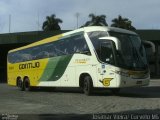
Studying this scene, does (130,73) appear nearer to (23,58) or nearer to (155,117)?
(155,117)

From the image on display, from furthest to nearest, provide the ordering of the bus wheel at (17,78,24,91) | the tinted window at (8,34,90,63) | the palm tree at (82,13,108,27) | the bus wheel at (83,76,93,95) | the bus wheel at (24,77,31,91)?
the palm tree at (82,13,108,27), the bus wheel at (17,78,24,91), the bus wheel at (24,77,31,91), the tinted window at (8,34,90,63), the bus wheel at (83,76,93,95)

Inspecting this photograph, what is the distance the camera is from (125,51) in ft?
73.3

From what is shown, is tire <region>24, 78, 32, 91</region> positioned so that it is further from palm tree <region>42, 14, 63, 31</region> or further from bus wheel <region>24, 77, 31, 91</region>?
palm tree <region>42, 14, 63, 31</region>

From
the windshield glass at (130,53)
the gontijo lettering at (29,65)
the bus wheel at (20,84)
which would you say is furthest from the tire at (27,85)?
the windshield glass at (130,53)

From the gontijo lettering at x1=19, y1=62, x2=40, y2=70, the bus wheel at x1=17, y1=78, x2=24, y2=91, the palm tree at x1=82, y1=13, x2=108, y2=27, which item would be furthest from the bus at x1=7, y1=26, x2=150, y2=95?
the palm tree at x1=82, y1=13, x2=108, y2=27

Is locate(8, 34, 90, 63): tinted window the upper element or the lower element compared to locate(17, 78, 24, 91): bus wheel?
upper

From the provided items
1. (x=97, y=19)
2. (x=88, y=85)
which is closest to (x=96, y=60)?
(x=88, y=85)

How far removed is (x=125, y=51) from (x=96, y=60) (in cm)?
154

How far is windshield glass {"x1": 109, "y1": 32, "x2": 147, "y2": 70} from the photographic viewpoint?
869 inches

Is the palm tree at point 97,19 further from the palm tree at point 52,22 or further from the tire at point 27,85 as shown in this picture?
the tire at point 27,85

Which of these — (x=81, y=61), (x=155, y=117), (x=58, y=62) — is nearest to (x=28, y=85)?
(x=58, y=62)

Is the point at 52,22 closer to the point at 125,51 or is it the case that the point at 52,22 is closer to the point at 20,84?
the point at 20,84

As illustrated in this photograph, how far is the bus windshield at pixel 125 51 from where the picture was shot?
22047 millimetres

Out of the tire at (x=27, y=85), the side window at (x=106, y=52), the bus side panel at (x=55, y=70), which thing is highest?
the side window at (x=106, y=52)
